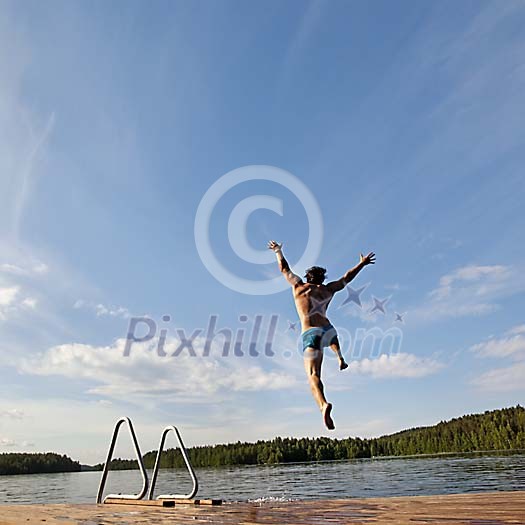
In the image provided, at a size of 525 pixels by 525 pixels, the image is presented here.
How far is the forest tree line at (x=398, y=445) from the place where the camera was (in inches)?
5365

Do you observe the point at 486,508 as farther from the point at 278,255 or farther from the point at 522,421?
the point at 522,421

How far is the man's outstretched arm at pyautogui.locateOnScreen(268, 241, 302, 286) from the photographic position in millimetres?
8125

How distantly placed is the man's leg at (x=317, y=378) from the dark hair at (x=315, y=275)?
1.02 meters

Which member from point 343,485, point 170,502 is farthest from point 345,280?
point 343,485

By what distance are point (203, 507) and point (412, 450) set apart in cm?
15688

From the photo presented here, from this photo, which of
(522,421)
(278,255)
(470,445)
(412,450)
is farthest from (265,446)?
(278,255)

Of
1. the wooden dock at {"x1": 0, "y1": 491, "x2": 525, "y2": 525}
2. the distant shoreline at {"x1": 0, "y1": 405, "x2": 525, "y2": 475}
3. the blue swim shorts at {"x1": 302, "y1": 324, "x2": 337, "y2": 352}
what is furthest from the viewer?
the distant shoreline at {"x1": 0, "y1": 405, "x2": 525, "y2": 475}

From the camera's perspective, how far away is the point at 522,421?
135125 mm

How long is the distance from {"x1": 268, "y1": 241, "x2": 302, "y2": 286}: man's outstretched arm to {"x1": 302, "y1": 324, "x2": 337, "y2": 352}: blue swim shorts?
2.51ft

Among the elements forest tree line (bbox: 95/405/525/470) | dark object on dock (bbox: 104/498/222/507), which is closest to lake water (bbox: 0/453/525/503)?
dark object on dock (bbox: 104/498/222/507)

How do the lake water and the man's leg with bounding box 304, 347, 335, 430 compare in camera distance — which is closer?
the man's leg with bounding box 304, 347, 335, 430

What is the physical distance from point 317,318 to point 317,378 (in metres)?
0.82

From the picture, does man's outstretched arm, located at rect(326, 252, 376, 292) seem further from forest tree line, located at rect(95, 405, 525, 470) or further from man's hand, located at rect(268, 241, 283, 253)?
forest tree line, located at rect(95, 405, 525, 470)

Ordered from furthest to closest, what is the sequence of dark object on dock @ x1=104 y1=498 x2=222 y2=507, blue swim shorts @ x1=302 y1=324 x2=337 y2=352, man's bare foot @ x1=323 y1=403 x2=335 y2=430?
1. blue swim shorts @ x1=302 y1=324 x2=337 y2=352
2. dark object on dock @ x1=104 y1=498 x2=222 y2=507
3. man's bare foot @ x1=323 y1=403 x2=335 y2=430
